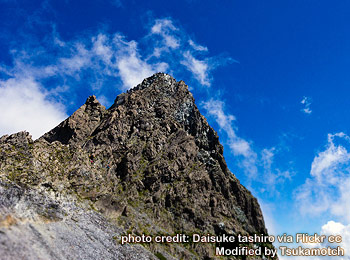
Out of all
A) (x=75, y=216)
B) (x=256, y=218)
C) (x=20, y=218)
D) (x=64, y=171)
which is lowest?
(x=20, y=218)

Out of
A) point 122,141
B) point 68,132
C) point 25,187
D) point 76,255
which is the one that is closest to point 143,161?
point 122,141

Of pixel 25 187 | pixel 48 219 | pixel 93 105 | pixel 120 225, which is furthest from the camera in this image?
pixel 93 105

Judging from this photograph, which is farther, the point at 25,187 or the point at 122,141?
the point at 122,141

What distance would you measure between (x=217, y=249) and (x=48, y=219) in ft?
263

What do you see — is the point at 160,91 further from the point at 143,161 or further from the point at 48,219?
the point at 48,219

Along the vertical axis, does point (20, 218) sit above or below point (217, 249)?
below

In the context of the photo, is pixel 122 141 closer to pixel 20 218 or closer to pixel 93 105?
pixel 93 105

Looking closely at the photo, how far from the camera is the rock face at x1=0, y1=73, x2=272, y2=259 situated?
66.4 metres

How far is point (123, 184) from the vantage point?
130 meters

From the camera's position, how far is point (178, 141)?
526ft

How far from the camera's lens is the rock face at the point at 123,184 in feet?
218

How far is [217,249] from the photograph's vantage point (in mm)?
119125

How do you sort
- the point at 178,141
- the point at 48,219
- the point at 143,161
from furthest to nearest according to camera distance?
the point at 178,141, the point at 143,161, the point at 48,219

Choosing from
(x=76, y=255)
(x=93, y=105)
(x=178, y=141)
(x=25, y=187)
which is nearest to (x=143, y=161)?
(x=178, y=141)
